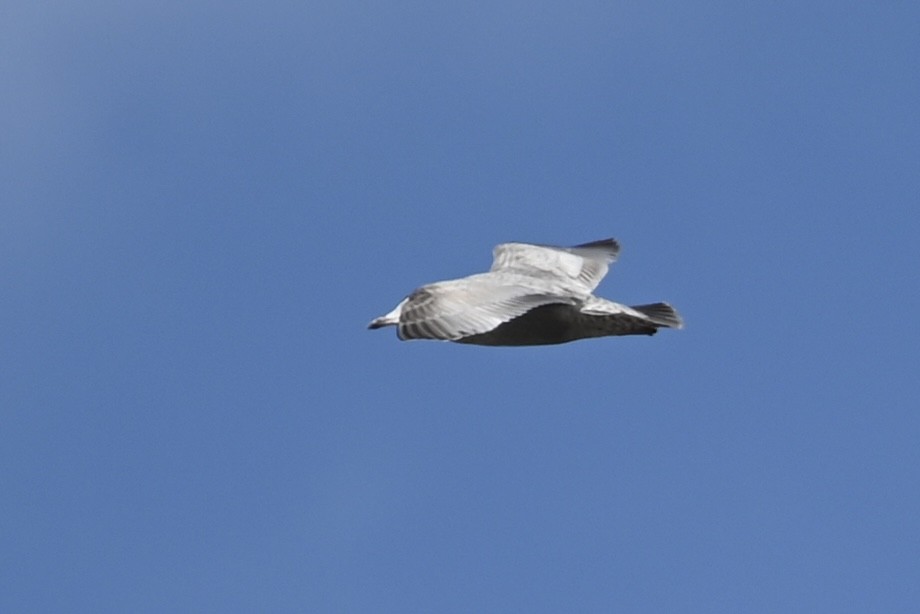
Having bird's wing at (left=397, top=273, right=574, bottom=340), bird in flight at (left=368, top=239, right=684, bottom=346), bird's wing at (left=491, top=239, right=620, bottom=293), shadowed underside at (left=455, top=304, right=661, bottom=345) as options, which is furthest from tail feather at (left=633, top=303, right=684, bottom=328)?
bird's wing at (left=397, top=273, right=574, bottom=340)

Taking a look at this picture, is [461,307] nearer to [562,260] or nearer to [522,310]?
[522,310]

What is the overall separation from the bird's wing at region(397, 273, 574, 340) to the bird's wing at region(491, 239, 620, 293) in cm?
319

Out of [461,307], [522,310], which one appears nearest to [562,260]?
[522,310]

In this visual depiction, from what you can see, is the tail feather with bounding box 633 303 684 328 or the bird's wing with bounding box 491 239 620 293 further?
the bird's wing with bounding box 491 239 620 293

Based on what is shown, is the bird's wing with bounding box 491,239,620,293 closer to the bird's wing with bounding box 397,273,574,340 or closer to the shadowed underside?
the shadowed underside

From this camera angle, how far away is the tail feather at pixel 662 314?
27484 millimetres

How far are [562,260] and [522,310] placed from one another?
237 inches

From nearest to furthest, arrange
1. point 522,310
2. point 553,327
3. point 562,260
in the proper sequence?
point 522,310, point 553,327, point 562,260

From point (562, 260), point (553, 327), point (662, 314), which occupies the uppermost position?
point (562, 260)

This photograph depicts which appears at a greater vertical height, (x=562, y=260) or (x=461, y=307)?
(x=562, y=260)

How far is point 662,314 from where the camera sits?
91.2 feet

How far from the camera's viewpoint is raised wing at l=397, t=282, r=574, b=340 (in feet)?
78.2

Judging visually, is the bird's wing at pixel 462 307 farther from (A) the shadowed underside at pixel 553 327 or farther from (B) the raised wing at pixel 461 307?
(A) the shadowed underside at pixel 553 327

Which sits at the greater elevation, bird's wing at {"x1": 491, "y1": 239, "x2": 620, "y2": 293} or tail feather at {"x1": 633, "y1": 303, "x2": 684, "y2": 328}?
bird's wing at {"x1": 491, "y1": 239, "x2": 620, "y2": 293}
